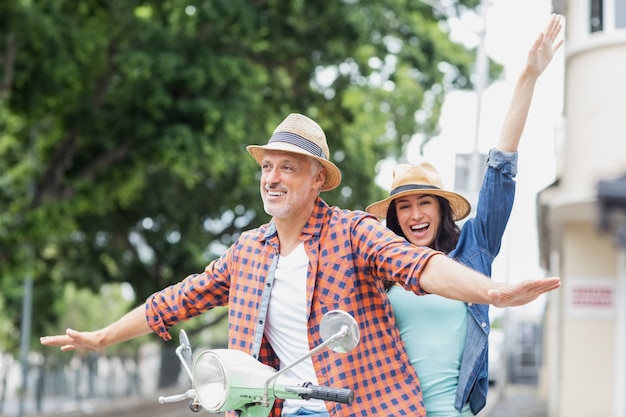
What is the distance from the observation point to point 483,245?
4035mm

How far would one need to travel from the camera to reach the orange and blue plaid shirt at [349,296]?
11.4 ft

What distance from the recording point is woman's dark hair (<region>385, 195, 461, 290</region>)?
13.8 ft

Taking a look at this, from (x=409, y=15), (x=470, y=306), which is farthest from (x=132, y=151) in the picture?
(x=470, y=306)

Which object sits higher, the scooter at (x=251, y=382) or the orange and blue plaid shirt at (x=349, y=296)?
the orange and blue plaid shirt at (x=349, y=296)

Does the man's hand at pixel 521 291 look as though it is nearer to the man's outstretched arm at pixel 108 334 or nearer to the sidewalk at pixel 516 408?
the man's outstretched arm at pixel 108 334

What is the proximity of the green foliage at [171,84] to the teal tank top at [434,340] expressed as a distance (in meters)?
10.8

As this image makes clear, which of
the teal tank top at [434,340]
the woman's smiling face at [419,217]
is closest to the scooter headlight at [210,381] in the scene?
the teal tank top at [434,340]

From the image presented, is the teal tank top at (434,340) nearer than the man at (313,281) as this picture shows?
No

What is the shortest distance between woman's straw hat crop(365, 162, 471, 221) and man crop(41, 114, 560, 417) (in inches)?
16.6

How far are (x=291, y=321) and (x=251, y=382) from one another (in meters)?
0.45

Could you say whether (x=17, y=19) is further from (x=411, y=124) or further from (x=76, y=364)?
(x=411, y=124)

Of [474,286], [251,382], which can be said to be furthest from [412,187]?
[251,382]

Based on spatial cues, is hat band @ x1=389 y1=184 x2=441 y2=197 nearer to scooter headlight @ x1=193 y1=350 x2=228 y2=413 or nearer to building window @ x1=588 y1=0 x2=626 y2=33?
scooter headlight @ x1=193 y1=350 x2=228 y2=413

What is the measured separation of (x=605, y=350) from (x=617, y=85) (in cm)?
391
